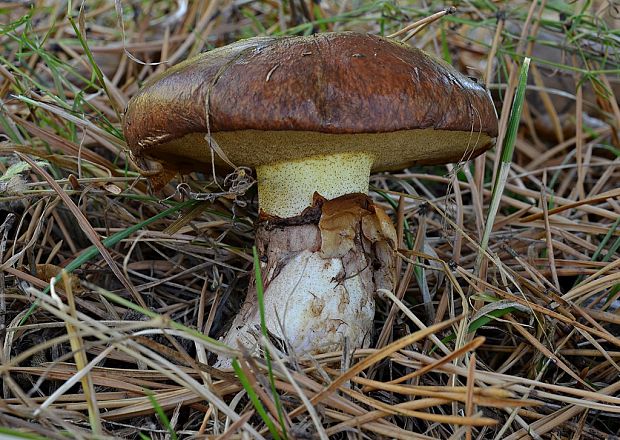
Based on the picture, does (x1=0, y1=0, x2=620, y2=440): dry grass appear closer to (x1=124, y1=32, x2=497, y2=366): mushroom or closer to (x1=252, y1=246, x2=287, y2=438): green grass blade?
(x1=252, y1=246, x2=287, y2=438): green grass blade

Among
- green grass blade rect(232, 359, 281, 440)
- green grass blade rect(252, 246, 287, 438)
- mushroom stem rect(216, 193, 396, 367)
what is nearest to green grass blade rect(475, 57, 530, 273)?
mushroom stem rect(216, 193, 396, 367)

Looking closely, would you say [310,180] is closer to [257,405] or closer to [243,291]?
[243,291]

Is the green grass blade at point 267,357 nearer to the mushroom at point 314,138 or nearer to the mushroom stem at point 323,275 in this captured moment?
the mushroom at point 314,138

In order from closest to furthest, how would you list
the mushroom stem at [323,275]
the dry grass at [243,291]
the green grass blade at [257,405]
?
the green grass blade at [257,405]
the dry grass at [243,291]
the mushroom stem at [323,275]

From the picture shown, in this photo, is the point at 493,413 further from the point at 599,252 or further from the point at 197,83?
the point at 197,83

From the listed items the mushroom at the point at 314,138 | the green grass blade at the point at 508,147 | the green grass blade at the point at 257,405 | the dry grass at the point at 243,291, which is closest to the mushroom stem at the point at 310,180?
the mushroom at the point at 314,138

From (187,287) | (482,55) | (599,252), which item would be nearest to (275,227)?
(187,287)

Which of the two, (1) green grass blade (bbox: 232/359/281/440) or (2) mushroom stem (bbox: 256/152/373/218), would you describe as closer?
(1) green grass blade (bbox: 232/359/281/440)
